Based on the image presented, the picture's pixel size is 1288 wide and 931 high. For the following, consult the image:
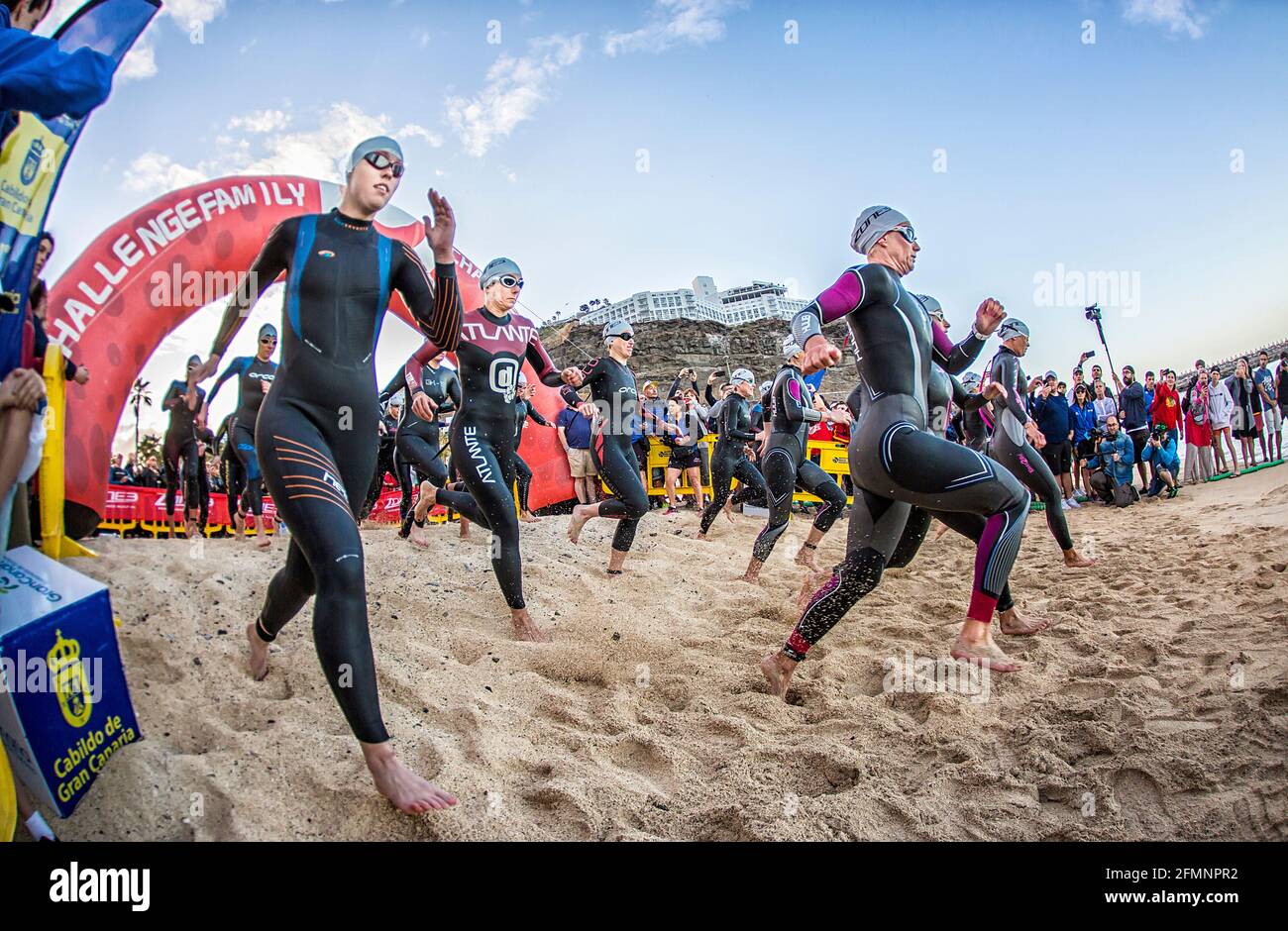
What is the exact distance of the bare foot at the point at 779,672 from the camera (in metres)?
3.38

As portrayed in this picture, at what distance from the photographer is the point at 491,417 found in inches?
196

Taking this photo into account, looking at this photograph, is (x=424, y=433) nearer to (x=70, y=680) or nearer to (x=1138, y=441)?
(x=70, y=680)

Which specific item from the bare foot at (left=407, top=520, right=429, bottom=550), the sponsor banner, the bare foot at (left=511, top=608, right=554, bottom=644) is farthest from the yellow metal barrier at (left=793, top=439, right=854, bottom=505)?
the sponsor banner

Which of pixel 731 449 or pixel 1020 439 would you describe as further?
pixel 731 449

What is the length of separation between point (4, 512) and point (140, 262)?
532 cm

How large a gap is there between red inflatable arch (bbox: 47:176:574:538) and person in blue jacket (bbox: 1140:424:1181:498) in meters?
10.6

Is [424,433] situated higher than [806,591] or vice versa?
[424,433]

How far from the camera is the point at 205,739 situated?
8.58ft

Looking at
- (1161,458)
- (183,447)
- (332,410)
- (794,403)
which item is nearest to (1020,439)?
(794,403)

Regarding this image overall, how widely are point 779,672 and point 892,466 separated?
1.09m

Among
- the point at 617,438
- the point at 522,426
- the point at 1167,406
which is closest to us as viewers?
the point at 617,438

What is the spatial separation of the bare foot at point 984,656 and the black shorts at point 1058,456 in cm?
809
